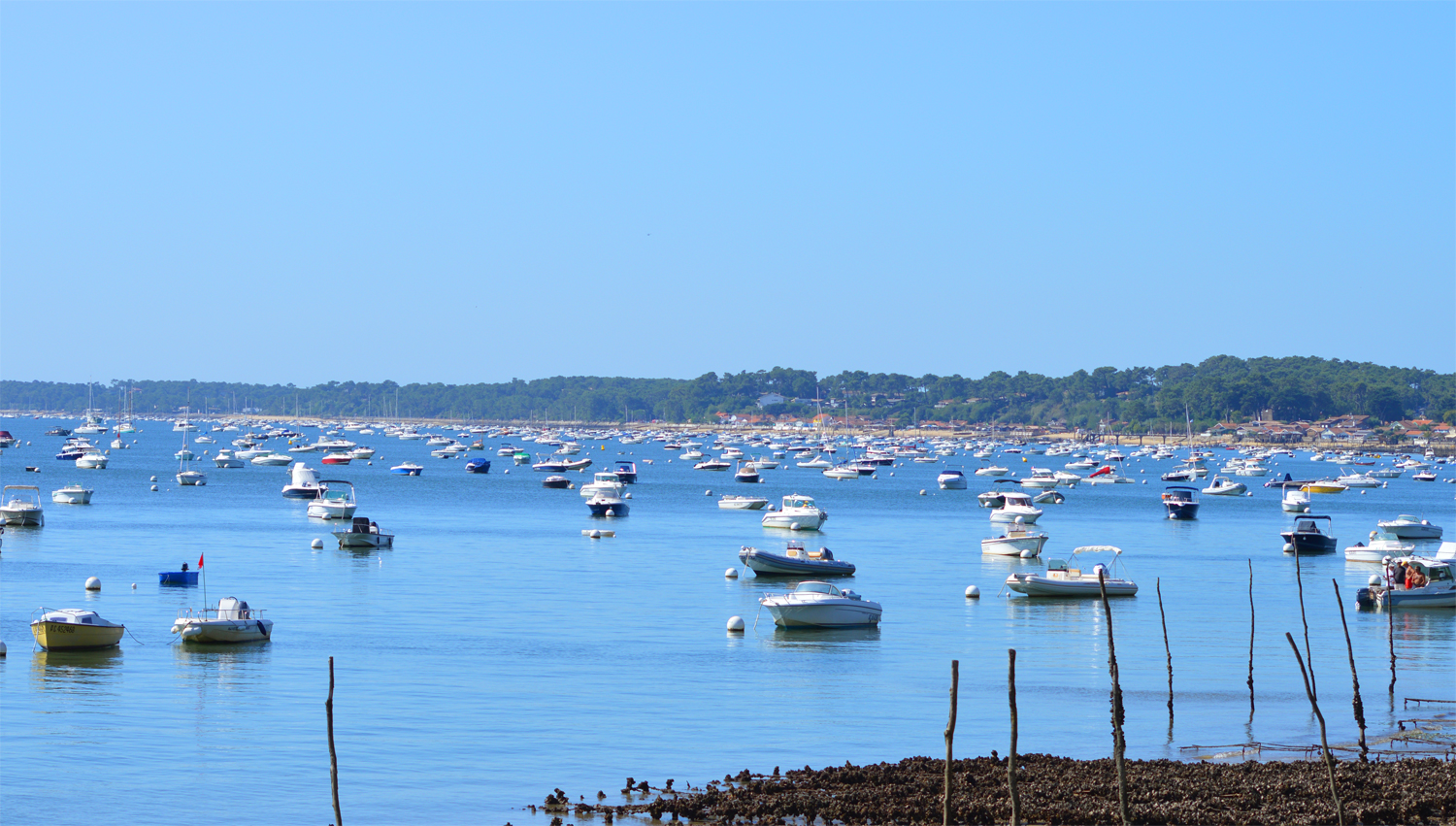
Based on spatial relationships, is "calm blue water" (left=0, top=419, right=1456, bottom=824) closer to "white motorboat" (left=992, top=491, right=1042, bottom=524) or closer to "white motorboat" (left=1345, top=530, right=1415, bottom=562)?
"white motorboat" (left=1345, top=530, right=1415, bottom=562)

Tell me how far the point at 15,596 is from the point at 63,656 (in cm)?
1659

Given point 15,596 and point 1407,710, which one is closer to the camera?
point 1407,710

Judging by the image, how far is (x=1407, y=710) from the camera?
36.6 meters

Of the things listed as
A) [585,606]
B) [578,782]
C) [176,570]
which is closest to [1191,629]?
[585,606]

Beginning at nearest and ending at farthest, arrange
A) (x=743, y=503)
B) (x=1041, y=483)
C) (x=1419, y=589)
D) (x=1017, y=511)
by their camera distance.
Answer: (x=1419, y=589) < (x=1017, y=511) < (x=743, y=503) < (x=1041, y=483)

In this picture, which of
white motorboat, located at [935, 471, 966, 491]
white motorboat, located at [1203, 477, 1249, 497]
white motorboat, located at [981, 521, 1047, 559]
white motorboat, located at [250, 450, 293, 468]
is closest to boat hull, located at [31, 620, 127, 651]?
white motorboat, located at [981, 521, 1047, 559]

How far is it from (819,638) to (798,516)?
49.6m

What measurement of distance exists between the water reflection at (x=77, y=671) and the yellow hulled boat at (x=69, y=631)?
23 centimetres

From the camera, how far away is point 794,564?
224 ft

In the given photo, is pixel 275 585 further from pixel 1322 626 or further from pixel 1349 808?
pixel 1349 808

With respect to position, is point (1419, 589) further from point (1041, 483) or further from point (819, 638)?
point (1041, 483)

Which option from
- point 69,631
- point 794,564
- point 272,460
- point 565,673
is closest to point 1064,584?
point 794,564

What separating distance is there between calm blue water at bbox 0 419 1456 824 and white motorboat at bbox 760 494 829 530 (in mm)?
10021

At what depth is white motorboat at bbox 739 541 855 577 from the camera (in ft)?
220
